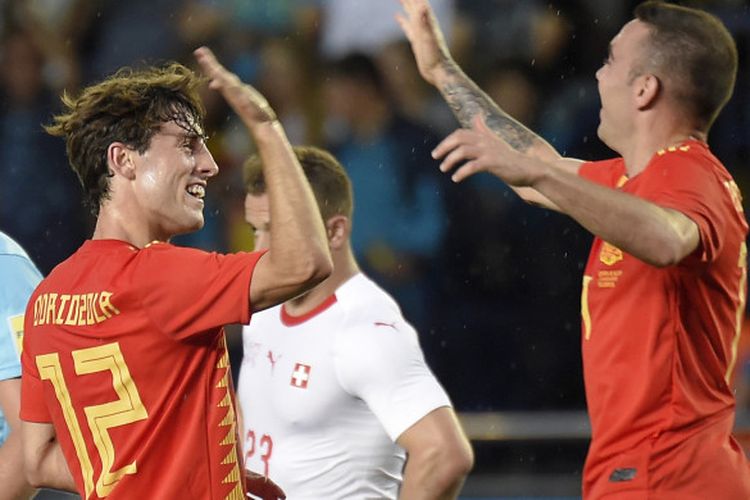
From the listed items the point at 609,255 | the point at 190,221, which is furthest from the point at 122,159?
the point at 609,255

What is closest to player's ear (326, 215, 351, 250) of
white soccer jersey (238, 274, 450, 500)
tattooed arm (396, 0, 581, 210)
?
white soccer jersey (238, 274, 450, 500)

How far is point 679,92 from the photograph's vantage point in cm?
382

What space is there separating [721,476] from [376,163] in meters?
4.49

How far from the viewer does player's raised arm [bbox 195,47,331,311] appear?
3088 millimetres

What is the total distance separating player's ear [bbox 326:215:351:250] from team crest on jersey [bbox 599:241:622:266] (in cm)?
114

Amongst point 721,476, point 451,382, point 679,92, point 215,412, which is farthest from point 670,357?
A: point 451,382

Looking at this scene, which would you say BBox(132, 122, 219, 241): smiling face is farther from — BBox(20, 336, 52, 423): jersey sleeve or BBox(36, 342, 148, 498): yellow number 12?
BBox(20, 336, 52, 423): jersey sleeve

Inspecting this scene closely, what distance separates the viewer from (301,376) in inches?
171

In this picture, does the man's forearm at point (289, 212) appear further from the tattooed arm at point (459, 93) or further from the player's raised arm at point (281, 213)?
→ the tattooed arm at point (459, 93)

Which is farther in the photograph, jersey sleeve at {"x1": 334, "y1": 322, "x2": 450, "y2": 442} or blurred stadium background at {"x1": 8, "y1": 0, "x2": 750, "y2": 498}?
blurred stadium background at {"x1": 8, "y1": 0, "x2": 750, "y2": 498}

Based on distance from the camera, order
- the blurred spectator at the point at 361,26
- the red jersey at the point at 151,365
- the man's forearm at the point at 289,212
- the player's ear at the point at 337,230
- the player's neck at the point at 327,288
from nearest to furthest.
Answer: the man's forearm at the point at 289,212 → the red jersey at the point at 151,365 → the player's neck at the point at 327,288 → the player's ear at the point at 337,230 → the blurred spectator at the point at 361,26

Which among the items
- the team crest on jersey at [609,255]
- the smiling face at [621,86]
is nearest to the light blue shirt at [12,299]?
the team crest on jersey at [609,255]

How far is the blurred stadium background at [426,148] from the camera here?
301 inches

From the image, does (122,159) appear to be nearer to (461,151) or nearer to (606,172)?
(461,151)
